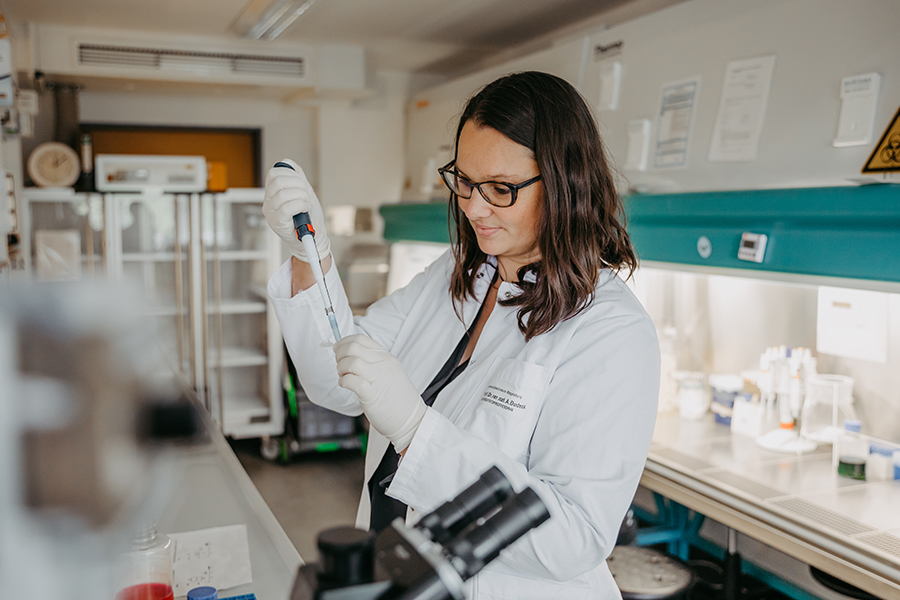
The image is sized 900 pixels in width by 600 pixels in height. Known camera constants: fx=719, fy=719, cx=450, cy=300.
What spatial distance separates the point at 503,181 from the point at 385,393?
44cm

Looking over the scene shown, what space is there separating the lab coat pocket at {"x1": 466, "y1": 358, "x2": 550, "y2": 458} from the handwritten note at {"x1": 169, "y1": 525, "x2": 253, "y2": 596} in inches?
20.9

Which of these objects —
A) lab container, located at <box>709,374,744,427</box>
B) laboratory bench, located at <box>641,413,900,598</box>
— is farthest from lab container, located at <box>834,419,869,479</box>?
lab container, located at <box>709,374,744,427</box>

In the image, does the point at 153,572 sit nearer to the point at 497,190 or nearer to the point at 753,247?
the point at 497,190

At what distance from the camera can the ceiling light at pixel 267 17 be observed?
381cm

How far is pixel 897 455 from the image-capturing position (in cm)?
242

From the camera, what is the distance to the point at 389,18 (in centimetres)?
424

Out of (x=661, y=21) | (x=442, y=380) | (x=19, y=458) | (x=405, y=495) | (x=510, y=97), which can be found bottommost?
(x=405, y=495)

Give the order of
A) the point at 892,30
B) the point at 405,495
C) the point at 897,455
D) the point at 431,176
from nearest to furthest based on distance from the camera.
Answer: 1. the point at 405,495
2. the point at 892,30
3. the point at 897,455
4. the point at 431,176

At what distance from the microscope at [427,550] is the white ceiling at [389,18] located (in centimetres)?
370

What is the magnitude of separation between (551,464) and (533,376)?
162 millimetres

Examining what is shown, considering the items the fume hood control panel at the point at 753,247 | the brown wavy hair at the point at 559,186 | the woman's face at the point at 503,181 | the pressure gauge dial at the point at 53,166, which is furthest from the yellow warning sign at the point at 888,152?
the pressure gauge dial at the point at 53,166

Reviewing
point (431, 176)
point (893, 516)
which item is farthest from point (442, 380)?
point (431, 176)

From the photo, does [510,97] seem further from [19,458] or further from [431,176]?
[431,176]

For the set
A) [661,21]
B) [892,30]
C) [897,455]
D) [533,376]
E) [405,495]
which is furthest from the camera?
[661,21]
